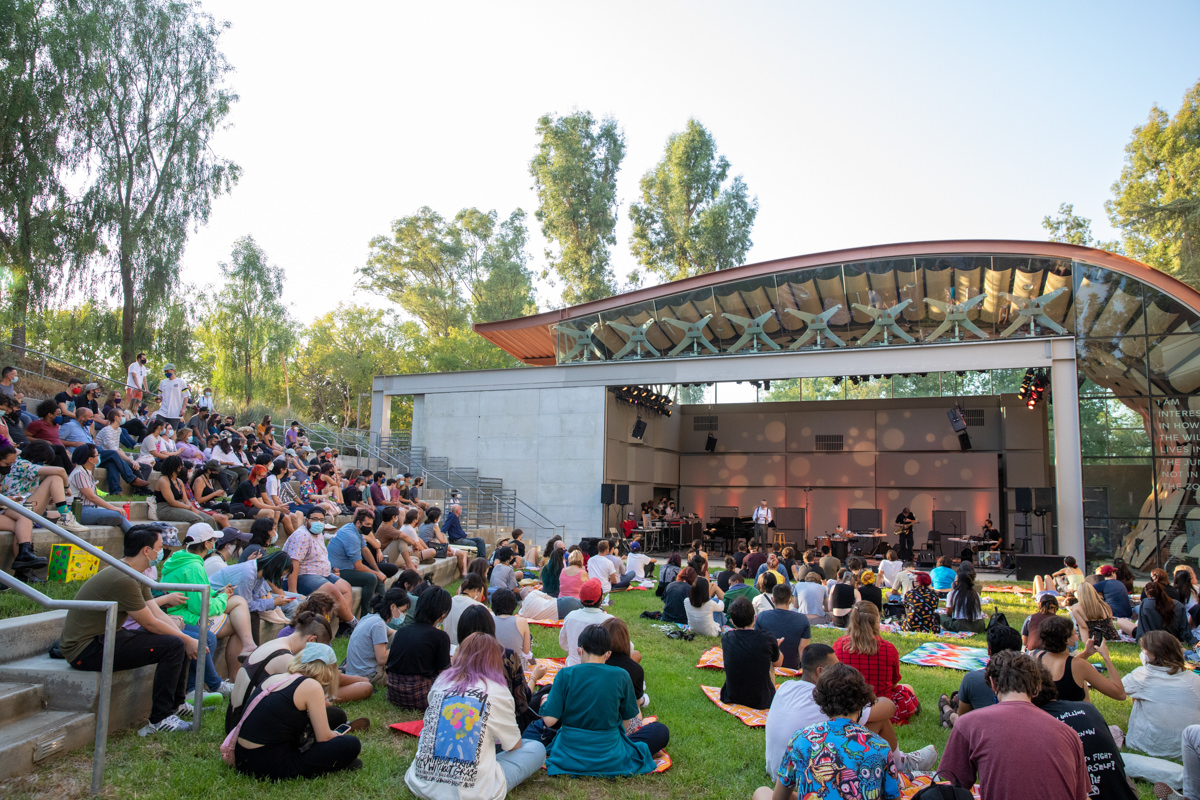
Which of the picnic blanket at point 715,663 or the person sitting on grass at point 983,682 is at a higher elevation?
the person sitting on grass at point 983,682

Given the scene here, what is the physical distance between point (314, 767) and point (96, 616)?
5.27 feet

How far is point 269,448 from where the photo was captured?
14039 millimetres

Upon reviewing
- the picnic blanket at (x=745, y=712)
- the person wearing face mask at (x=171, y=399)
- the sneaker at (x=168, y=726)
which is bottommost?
the picnic blanket at (x=745, y=712)

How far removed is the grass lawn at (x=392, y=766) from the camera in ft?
12.2

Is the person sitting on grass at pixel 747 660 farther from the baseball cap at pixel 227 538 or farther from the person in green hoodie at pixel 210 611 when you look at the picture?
the baseball cap at pixel 227 538

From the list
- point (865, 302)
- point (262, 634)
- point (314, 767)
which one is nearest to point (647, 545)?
point (865, 302)

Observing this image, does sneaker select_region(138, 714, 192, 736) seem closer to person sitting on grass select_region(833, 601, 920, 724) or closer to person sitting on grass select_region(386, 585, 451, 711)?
person sitting on grass select_region(386, 585, 451, 711)

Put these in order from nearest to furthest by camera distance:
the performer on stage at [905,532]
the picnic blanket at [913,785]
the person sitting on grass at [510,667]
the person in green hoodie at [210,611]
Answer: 1. the picnic blanket at [913,785]
2. the person sitting on grass at [510,667]
3. the person in green hoodie at [210,611]
4. the performer on stage at [905,532]

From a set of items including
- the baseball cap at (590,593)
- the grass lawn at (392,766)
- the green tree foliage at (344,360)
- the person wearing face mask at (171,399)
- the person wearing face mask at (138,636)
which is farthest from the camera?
the green tree foliage at (344,360)

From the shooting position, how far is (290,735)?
3.89 metres

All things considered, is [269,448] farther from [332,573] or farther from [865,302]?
A: [865,302]

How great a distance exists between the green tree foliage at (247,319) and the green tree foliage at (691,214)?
53.8 ft

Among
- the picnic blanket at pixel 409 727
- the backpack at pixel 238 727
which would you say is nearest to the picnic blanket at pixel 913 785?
the picnic blanket at pixel 409 727

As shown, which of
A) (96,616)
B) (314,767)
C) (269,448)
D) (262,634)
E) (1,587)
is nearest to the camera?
(314,767)
